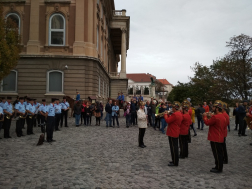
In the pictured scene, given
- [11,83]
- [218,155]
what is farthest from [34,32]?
[218,155]

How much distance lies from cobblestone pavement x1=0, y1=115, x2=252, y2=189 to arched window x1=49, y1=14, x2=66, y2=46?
1453cm

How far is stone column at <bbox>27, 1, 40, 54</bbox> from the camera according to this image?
2248 cm

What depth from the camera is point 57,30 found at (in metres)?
23.0

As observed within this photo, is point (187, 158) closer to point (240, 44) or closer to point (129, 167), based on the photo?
point (129, 167)

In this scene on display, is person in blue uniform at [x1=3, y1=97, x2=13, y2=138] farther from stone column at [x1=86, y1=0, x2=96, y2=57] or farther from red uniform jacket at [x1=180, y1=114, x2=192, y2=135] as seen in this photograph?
stone column at [x1=86, y1=0, x2=96, y2=57]

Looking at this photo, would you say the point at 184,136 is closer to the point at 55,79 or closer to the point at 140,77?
the point at 55,79

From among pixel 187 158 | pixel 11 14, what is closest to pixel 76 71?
pixel 11 14

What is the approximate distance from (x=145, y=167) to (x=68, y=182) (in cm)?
231

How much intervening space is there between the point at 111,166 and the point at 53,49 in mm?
18302

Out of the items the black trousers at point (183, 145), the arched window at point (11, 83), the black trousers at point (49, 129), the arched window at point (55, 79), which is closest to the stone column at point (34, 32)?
the arched window at point (55, 79)

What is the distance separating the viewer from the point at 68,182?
5.52 metres

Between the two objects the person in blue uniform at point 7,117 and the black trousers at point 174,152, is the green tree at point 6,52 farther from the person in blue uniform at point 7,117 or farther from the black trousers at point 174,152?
the black trousers at point 174,152

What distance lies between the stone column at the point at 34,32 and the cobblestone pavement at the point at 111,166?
552 inches

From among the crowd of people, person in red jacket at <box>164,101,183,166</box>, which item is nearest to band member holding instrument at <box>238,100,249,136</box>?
the crowd of people
